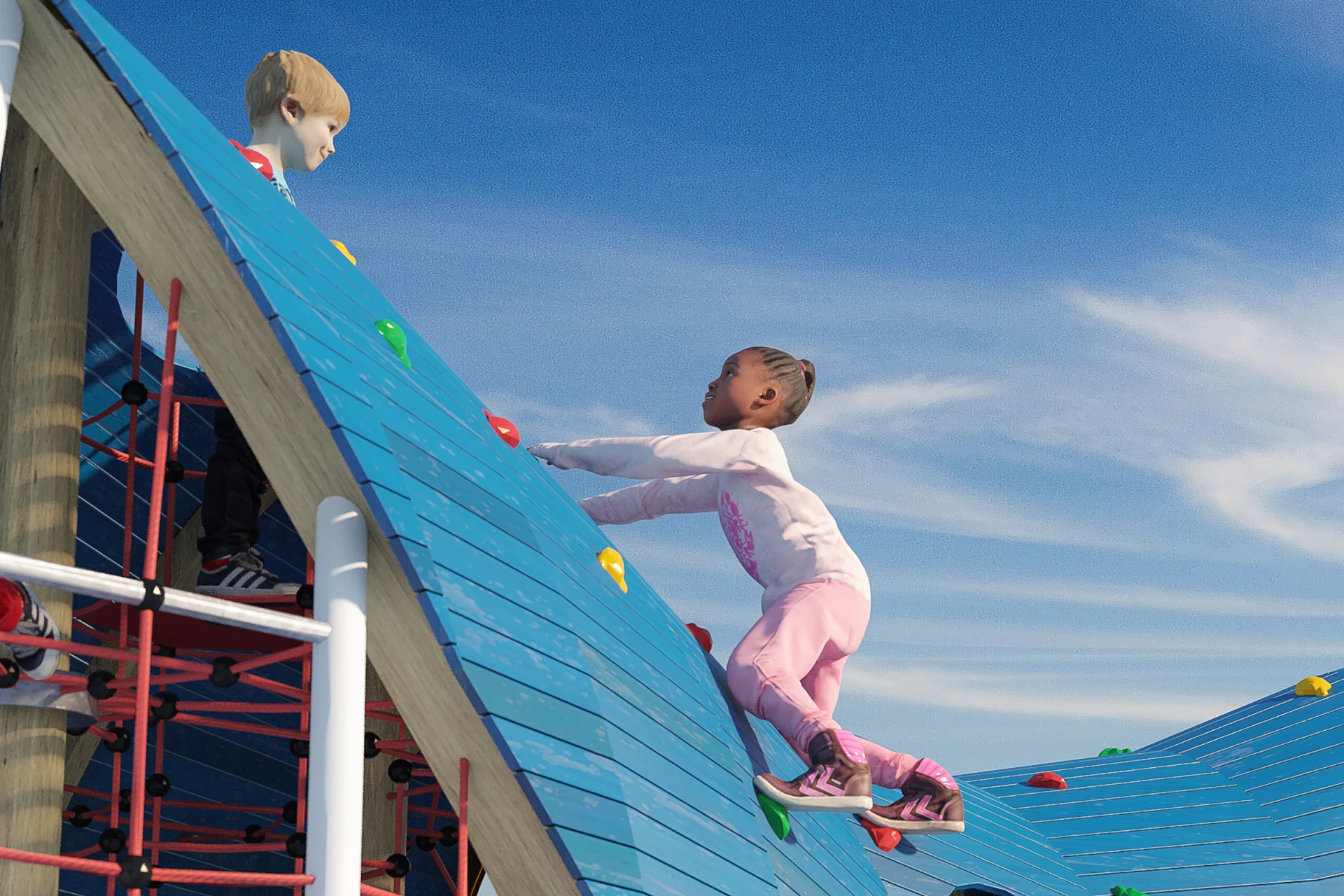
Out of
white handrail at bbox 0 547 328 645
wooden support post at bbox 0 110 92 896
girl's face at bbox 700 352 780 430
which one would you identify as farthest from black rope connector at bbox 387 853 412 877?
girl's face at bbox 700 352 780 430

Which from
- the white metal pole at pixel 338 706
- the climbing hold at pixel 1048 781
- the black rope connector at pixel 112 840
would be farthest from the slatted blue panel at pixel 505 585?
the climbing hold at pixel 1048 781

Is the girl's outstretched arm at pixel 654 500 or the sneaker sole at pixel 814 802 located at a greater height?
the girl's outstretched arm at pixel 654 500

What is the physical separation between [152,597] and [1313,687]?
9902 mm

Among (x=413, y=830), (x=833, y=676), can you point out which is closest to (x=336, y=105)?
(x=833, y=676)

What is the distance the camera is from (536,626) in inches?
160

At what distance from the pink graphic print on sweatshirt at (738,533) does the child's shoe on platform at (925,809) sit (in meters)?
1.13

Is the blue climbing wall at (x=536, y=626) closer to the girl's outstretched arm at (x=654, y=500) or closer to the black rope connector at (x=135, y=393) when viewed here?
the girl's outstretched arm at (x=654, y=500)

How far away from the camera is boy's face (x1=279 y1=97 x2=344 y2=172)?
529 cm

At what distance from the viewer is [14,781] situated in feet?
12.8

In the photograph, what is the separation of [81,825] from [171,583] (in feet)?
3.97

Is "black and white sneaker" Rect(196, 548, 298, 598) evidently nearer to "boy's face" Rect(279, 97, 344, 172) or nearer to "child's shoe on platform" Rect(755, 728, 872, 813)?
"boy's face" Rect(279, 97, 344, 172)

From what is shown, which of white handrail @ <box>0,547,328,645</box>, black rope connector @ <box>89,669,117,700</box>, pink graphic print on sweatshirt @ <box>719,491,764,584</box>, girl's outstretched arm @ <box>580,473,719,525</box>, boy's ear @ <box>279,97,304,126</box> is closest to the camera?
white handrail @ <box>0,547,328,645</box>

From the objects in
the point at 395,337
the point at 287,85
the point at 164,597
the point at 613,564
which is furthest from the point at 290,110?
the point at 164,597

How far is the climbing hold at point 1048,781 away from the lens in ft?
33.0
